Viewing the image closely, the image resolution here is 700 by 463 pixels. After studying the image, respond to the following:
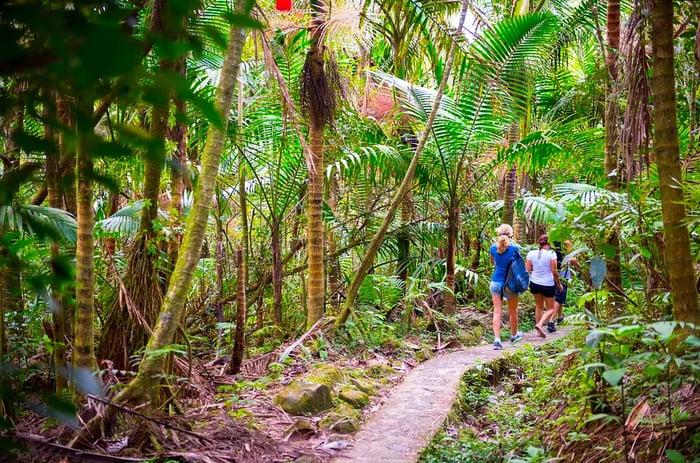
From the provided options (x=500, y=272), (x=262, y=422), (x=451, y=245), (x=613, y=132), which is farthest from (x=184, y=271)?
(x=451, y=245)

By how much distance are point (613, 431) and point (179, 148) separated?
3919 mm

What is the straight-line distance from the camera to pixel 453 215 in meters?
8.36

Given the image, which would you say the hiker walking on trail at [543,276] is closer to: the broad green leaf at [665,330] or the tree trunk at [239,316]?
the tree trunk at [239,316]

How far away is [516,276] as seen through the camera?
737 cm

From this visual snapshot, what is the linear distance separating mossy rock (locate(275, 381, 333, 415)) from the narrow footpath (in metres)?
0.43

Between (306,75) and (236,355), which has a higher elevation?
(306,75)

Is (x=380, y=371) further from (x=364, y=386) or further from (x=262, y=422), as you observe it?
(x=262, y=422)

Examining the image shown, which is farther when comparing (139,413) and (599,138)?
(599,138)

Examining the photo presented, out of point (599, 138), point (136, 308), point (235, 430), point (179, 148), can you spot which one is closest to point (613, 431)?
point (235, 430)

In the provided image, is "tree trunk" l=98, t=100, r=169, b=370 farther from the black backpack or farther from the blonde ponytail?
the black backpack

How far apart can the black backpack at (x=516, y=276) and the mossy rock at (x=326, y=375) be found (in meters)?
2.86

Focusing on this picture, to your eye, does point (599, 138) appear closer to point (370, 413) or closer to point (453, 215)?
point (453, 215)

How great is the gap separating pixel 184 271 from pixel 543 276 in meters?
5.81

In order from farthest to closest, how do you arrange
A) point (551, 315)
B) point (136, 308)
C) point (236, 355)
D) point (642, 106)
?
point (551, 315) < point (236, 355) < point (136, 308) < point (642, 106)
